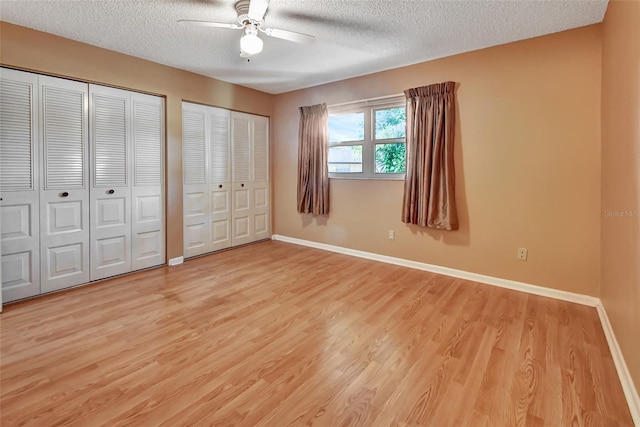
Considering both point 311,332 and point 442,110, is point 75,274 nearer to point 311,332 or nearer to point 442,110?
point 311,332

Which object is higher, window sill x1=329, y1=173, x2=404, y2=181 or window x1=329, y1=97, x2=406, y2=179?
window x1=329, y1=97, x2=406, y2=179

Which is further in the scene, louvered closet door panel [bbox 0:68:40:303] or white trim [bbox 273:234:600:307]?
white trim [bbox 273:234:600:307]

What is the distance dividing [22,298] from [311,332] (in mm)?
2740

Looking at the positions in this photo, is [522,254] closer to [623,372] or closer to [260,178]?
[623,372]

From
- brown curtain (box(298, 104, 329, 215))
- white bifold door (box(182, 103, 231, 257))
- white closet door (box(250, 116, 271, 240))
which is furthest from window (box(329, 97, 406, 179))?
white bifold door (box(182, 103, 231, 257))

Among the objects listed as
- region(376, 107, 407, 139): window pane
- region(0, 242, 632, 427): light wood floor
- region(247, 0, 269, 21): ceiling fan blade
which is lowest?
region(0, 242, 632, 427): light wood floor

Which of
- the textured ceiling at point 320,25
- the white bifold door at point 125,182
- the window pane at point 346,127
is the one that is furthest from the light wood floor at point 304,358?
the textured ceiling at point 320,25

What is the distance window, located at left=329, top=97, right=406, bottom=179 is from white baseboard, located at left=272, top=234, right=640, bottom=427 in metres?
1.09

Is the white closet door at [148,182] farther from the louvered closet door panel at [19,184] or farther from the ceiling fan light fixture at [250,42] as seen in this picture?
the ceiling fan light fixture at [250,42]

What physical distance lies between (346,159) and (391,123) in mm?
814

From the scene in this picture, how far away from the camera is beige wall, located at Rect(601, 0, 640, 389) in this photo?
5.45 ft

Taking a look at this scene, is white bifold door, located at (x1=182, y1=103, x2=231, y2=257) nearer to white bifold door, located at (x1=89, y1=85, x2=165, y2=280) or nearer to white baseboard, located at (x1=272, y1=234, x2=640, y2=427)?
white bifold door, located at (x1=89, y1=85, x2=165, y2=280)

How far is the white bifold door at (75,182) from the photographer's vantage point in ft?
9.32

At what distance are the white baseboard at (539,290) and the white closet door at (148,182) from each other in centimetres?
205
